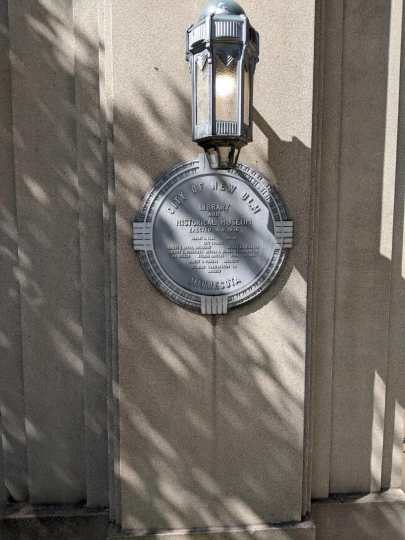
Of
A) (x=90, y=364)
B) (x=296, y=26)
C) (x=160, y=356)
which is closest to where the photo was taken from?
(x=296, y=26)

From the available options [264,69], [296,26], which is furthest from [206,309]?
[296,26]

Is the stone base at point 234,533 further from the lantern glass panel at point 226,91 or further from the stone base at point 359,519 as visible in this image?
the lantern glass panel at point 226,91

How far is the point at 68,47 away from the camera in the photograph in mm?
3570

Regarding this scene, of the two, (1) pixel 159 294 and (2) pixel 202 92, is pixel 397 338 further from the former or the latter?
(2) pixel 202 92

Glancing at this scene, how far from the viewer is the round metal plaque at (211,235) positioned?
11.2ft

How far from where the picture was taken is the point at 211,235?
3469mm

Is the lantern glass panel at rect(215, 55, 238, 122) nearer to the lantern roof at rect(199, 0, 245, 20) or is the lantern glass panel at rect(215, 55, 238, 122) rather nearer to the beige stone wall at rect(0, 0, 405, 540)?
the lantern roof at rect(199, 0, 245, 20)

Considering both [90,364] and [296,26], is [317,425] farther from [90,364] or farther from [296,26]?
[296,26]

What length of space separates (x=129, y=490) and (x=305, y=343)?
180 centimetres

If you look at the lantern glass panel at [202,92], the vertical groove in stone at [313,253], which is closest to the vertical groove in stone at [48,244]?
the lantern glass panel at [202,92]

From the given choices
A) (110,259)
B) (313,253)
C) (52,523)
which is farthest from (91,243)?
(52,523)

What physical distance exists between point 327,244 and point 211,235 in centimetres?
100

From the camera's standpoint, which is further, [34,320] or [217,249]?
[34,320]

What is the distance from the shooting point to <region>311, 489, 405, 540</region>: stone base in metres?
3.98
